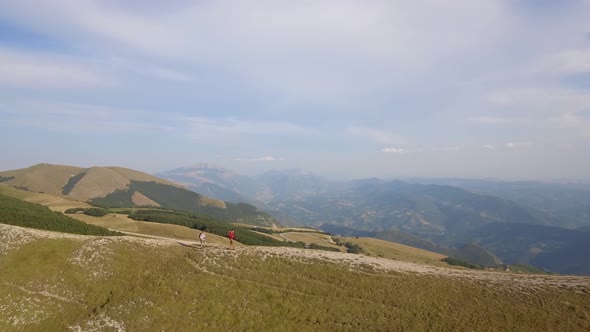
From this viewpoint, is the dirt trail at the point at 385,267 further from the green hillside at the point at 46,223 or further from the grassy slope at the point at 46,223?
the grassy slope at the point at 46,223

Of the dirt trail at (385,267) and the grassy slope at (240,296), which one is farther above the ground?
the dirt trail at (385,267)

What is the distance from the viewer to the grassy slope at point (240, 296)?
40375mm

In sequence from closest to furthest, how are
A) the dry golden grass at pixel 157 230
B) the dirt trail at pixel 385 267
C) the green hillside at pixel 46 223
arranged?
the dirt trail at pixel 385 267 → the green hillside at pixel 46 223 → the dry golden grass at pixel 157 230

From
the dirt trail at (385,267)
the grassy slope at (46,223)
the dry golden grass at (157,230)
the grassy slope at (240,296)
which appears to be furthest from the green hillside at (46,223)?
the grassy slope at (240,296)

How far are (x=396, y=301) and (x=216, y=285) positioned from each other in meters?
24.3

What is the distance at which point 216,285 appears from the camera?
47406 mm

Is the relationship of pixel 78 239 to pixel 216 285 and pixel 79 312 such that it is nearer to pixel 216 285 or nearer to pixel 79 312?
pixel 79 312

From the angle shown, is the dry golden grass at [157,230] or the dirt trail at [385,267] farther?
the dry golden grass at [157,230]

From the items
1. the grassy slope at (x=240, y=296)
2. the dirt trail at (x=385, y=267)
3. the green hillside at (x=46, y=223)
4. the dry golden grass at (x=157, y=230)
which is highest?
the dirt trail at (x=385, y=267)

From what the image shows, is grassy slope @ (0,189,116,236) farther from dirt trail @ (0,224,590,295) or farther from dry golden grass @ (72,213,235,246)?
dirt trail @ (0,224,590,295)

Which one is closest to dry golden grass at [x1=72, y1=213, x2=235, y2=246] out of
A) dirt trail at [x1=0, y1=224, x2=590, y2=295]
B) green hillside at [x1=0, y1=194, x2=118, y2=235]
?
green hillside at [x1=0, y1=194, x2=118, y2=235]

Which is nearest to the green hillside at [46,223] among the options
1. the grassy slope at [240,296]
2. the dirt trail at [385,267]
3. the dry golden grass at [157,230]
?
the dry golden grass at [157,230]

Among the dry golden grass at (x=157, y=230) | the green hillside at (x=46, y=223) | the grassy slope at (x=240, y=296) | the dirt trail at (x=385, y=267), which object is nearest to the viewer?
Answer: the grassy slope at (x=240, y=296)

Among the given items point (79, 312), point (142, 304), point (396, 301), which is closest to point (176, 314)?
point (142, 304)
